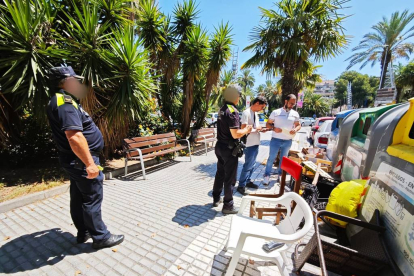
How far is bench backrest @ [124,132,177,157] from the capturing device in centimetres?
458

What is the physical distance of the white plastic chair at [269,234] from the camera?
149cm

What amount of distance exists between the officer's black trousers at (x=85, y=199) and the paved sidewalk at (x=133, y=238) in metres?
0.30

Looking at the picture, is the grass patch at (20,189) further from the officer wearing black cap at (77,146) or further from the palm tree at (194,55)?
the palm tree at (194,55)

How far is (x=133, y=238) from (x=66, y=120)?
5.52 ft

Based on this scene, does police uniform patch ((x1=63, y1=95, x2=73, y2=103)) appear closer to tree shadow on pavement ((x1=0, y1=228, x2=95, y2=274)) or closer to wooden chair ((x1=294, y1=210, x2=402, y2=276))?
tree shadow on pavement ((x1=0, y1=228, x2=95, y2=274))

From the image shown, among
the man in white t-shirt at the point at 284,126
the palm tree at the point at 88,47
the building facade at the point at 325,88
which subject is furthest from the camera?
the building facade at the point at 325,88

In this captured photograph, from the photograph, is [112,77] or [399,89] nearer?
[112,77]

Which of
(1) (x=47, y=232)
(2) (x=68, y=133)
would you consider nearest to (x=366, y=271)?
(2) (x=68, y=133)

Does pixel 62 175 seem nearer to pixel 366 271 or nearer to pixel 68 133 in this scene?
pixel 68 133

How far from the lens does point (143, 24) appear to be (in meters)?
6.40

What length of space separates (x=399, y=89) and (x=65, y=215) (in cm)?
3286

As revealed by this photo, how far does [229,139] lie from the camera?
2.83m

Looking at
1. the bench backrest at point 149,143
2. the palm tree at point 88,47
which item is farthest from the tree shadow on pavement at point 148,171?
the palm tree at point 88,47

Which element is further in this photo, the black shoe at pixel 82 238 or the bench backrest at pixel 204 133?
the bench backrest at pixel 204 133
